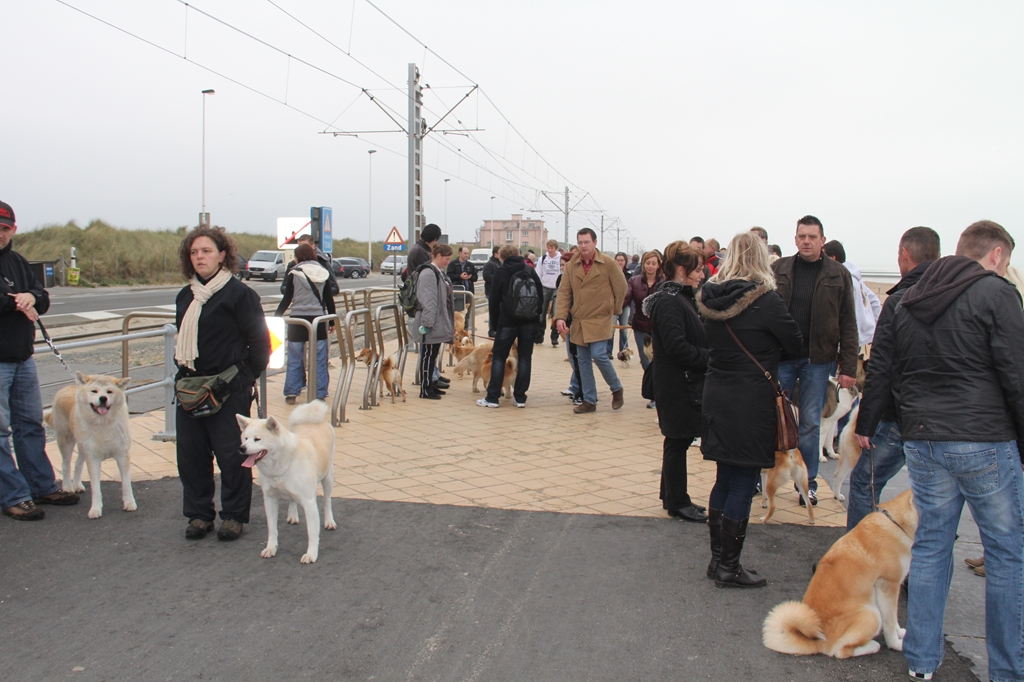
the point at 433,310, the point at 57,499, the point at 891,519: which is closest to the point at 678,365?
the point at 891,519

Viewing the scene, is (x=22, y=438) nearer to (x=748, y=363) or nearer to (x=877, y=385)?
(x=748, y=363)

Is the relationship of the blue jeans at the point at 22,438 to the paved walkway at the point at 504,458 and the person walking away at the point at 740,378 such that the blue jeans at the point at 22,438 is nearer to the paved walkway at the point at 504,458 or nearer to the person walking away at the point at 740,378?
the paved walkway at the point at 504,458

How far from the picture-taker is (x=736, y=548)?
156 inches

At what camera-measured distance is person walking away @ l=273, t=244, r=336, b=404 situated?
28.1 feet

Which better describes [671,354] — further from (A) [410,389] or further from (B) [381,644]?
(A) [410,389]

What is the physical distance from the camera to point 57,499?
5.08 metres

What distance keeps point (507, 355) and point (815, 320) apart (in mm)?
4413

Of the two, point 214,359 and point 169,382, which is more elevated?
point 214,359

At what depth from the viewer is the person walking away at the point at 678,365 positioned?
4801 millimetres

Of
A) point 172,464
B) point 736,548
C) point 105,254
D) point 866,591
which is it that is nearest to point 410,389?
point 172,464

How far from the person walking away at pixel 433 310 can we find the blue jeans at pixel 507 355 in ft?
2.11

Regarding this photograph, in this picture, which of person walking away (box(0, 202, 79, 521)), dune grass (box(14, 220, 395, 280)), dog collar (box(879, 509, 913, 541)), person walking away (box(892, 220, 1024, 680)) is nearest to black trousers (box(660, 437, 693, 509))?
dog collar (box(879, 509, 913, 541))

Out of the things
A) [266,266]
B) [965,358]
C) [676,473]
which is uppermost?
[266,266]

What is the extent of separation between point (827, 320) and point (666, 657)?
281 cm
